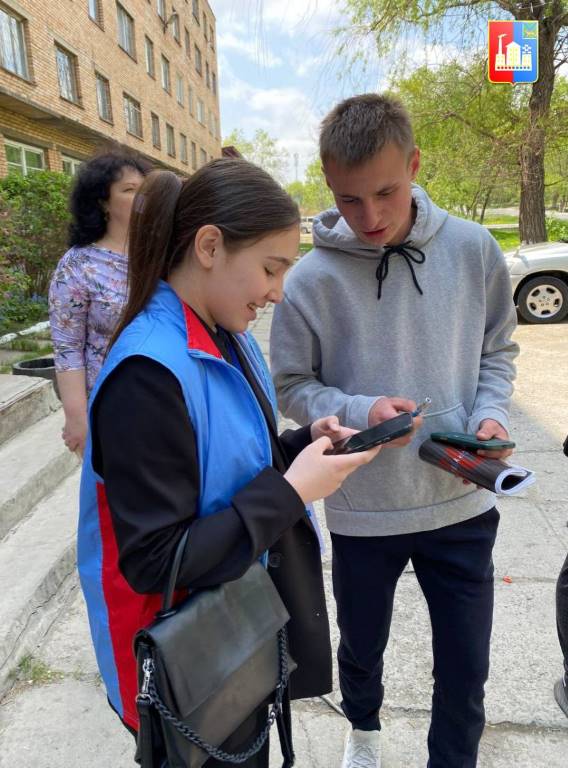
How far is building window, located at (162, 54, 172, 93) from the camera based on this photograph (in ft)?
81.2

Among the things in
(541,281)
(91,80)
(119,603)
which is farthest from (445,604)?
(91,80)

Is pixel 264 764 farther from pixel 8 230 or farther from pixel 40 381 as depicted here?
pixel 8 230

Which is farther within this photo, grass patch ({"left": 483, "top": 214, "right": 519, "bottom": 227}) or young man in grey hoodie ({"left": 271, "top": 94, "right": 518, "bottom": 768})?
grass patch ({"left": 483, "top": 214, "right": 519, "bottom": 227})

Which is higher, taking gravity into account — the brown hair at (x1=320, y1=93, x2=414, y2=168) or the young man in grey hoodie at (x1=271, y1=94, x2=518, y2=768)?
the brown hair at (x1=320, y1=93, x2=414, y2=168)

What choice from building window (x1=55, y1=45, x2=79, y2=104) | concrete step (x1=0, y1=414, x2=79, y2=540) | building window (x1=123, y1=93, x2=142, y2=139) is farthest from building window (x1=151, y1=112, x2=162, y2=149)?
concrete step (x1=0, y1=414, x2=79, y2=540)

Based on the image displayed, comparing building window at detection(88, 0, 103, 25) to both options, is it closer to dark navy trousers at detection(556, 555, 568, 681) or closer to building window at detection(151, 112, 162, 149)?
building window at detection(151, 112, 162, 149)

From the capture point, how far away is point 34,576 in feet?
8.77

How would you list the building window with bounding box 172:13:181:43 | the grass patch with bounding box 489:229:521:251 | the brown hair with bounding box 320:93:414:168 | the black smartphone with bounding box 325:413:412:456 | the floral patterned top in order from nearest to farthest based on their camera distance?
Answer: the black smartphone with bounding box 325:413:412:456
the brown hair with bounding box 320:93:414:168
the floral patterned top
the grass patch with bounding box 489:229:521:251
the building window with bounding box 172:13:181:43

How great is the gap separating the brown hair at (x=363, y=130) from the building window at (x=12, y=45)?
43.9 feet

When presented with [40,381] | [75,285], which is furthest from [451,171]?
[75,285]

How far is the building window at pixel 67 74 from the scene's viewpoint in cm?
1490

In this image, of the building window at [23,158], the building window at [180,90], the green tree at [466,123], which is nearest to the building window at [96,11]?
the building window at [23,158]

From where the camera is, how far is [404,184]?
146 cm

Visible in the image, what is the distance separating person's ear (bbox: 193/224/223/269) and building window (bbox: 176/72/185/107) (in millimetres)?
29658
